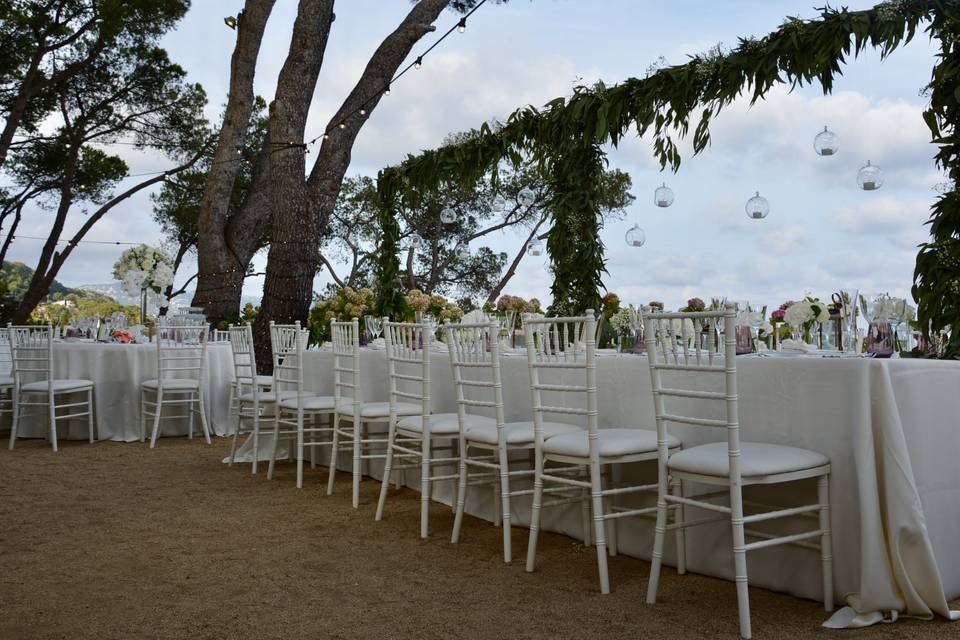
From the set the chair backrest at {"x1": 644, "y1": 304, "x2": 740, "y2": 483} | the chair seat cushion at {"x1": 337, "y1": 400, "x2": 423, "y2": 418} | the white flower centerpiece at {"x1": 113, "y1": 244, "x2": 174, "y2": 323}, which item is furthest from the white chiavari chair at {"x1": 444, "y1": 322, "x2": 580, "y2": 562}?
the white flower centerpiece at {"x1": 113, "y1": 244, "x2": 174, "y2": 323}

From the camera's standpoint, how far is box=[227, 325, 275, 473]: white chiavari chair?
537 centimetres

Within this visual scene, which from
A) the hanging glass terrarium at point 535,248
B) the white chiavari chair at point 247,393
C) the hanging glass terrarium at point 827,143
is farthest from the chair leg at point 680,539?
the hanging glass terrarium at point 535,248

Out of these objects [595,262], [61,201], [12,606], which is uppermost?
[61,201]

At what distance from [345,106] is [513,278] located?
→ 835 cm

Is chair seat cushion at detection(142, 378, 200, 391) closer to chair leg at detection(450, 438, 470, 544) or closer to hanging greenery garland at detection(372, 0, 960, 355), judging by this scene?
hanging greenery garland at detection(372, 0, 960, 355)

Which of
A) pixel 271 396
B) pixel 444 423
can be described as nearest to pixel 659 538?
pixel 444 423

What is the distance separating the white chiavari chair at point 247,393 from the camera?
211 inches

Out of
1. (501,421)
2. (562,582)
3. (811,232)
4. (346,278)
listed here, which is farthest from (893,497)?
(346,278)

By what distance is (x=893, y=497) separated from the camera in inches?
91.8

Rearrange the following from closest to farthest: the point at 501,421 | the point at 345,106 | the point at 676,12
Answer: the point at 501,421 < the point at 676,12 < the point at 345,106

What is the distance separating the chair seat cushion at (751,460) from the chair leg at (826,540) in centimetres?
8

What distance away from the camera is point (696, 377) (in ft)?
9.53

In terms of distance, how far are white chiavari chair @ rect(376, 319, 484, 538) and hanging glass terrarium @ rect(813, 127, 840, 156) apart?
321 cm

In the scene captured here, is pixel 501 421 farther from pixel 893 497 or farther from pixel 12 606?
pixel 12 606
